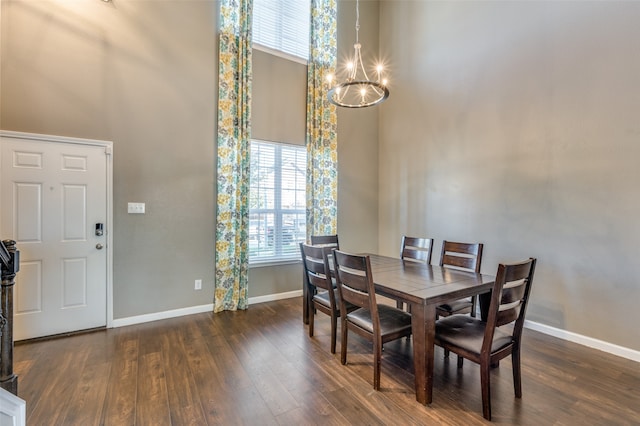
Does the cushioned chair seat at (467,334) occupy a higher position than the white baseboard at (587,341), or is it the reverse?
the cushioned chair seat at (467,334)

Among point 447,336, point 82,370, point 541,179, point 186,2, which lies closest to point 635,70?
point 541,179

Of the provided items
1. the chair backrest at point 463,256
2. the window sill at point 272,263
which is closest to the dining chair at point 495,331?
the chair backrest at point 463,256

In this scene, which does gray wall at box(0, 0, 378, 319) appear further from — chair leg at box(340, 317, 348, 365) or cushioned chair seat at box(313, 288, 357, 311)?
chair leg at box(340, 317, 348, 365)

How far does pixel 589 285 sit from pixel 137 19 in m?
5.50

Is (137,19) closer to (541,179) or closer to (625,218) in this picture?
(541,179)

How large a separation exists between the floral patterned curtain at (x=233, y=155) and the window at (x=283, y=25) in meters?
0.28

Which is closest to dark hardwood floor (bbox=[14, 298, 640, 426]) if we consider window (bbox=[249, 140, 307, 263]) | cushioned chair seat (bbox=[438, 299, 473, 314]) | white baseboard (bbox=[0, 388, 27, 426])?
cushioned chair seat (bbox=[438, 299, 473, 314])

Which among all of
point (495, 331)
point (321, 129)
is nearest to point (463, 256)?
point (495, 331)

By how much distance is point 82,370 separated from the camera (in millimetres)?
2338

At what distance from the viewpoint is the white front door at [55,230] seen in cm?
277

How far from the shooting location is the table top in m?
1.96

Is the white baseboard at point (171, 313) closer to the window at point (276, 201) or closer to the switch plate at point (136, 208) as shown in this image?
the window at point (276, 201)

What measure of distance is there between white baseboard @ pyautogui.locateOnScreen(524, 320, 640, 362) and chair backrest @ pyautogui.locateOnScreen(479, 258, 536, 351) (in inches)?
59.6

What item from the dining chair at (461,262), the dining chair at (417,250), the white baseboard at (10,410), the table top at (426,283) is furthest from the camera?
the dining chair at (417,250)
